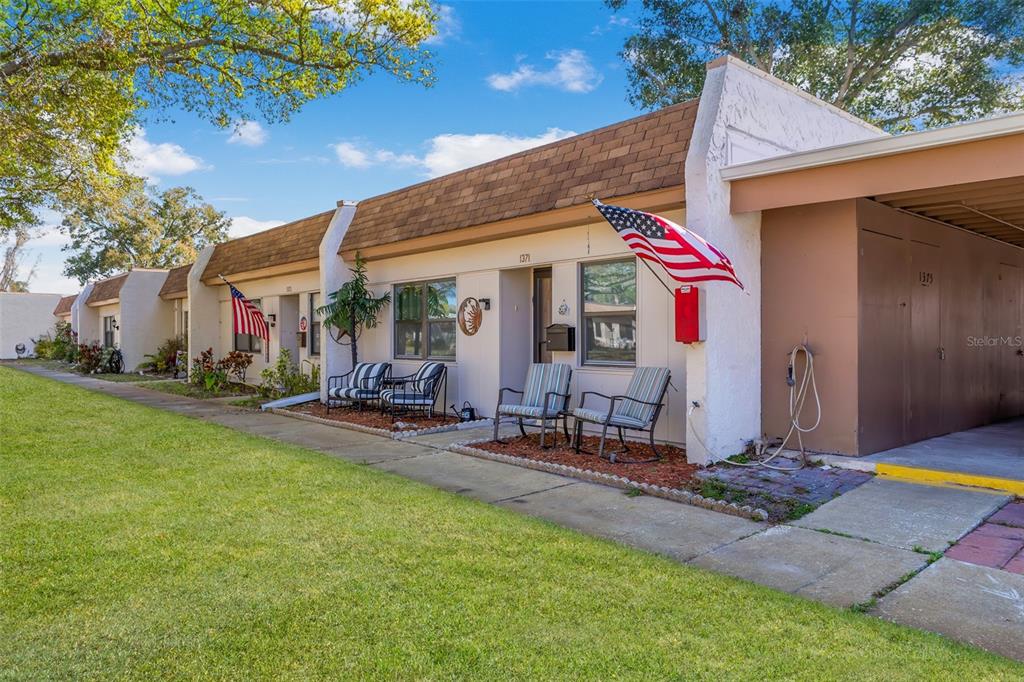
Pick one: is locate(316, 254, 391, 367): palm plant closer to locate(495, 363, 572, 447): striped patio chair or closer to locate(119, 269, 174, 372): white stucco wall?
locate(495, 363, 572, 447): striped patio chair

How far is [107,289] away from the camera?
23.4 m

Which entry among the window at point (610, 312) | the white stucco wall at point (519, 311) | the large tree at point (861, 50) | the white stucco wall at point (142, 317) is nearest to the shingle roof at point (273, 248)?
the white stucco wall at point (519, 311)

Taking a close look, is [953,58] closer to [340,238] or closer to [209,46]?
[340,238]

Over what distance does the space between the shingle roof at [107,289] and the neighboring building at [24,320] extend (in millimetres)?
12398

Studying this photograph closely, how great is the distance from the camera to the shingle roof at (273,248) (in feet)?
42.0

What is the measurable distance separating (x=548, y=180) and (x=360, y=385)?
4.88m

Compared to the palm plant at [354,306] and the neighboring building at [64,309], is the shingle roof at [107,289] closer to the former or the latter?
the neighboring building at [64,309]

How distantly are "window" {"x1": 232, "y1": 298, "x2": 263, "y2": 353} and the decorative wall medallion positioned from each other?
7456 millimetres

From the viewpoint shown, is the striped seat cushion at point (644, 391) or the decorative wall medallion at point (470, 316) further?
the decorative wall medallion at point (470, 316)

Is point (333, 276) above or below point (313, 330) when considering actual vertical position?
above

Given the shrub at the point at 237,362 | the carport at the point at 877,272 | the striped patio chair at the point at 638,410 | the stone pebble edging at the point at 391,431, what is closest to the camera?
the carport at the point at 877,272

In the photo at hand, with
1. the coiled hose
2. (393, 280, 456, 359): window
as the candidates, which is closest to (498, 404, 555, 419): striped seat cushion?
the coiled hose

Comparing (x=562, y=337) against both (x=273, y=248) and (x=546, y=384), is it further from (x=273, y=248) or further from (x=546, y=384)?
(x=273, y=248)

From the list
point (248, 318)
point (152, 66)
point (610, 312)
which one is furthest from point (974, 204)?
point (248, 318)
